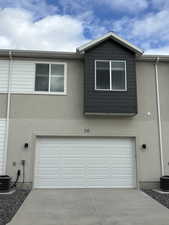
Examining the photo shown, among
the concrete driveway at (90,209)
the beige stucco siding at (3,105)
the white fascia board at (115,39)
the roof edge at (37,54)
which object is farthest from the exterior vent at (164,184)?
the beige stucco siding at (3,105)

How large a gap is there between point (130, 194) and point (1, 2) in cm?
1007

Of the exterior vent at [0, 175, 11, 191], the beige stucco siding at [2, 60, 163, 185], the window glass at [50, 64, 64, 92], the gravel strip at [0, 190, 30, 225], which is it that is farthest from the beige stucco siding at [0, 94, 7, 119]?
the gravel strip at [0, 190, 30, 225]

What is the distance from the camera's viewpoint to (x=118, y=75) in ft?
29.2

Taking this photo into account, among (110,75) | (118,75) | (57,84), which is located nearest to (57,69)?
(57,84)

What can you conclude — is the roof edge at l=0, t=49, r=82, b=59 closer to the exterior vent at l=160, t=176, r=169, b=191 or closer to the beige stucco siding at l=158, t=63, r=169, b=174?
the beige stucco siding at l=158, t=63, r=169, b=174

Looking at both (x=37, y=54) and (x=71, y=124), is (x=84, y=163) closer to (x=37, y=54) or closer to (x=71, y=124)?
(x=71, y=124)

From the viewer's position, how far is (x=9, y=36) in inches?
514

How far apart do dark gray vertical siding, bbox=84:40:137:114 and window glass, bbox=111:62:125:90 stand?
0.23 m

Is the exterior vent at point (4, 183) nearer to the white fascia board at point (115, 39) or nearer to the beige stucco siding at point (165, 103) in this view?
the white fascia board at point (115, 39)

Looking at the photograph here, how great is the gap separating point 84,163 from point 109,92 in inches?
130

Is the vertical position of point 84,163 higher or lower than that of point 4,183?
higher

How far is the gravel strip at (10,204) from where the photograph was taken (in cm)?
494

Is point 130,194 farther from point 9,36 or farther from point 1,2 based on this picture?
point 9,36

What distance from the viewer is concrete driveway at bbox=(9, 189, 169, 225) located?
4.74 meters
